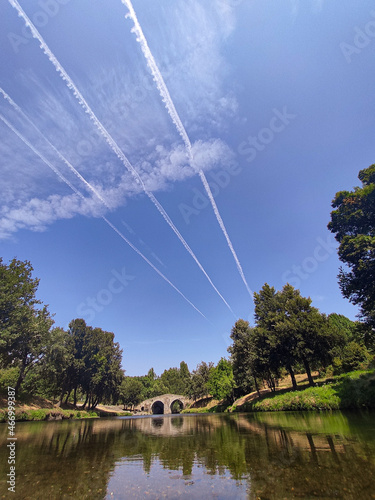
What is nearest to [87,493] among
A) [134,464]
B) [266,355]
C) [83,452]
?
→ [134,464]

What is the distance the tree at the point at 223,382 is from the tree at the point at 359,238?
44617 mm

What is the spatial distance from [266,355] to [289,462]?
36803 mm

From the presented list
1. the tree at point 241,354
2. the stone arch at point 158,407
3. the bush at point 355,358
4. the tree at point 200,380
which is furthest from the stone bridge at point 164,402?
the bush at point 355,358

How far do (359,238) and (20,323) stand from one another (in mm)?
45009

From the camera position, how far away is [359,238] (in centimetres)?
2322

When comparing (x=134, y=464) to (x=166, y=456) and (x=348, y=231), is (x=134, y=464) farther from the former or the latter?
(x=348, y=231)

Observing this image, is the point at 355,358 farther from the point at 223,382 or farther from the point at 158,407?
the point at 158,407

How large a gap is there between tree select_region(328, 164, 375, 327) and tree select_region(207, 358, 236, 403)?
44.6m

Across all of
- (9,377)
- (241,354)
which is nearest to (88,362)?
(9,377)

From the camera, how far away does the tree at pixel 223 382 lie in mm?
61500

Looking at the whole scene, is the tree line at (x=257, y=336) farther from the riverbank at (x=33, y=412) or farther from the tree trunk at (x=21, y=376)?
the riverbank at (x=33, y=412)

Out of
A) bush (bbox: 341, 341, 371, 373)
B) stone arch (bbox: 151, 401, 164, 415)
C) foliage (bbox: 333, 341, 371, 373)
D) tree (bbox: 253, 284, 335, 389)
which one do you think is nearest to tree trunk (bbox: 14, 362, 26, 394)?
tree (bbox: 253, 284, 335, 389)

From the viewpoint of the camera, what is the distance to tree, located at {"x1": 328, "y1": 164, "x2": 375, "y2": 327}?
23.2 m

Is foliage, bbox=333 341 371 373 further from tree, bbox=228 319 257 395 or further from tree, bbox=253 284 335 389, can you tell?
tree, bbox=228 319 257 395
